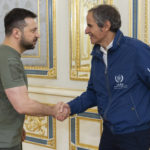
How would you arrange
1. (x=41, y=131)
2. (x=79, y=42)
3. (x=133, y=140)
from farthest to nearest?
(x=41, y=131), (x=79, y=42), (x=133, y=140)

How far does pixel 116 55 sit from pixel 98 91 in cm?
31

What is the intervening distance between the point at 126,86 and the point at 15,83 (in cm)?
74

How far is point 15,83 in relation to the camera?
176 cm

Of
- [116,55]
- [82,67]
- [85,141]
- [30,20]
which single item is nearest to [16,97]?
[30,20]

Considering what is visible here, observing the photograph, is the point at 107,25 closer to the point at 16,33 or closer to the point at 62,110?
the point at 16,33

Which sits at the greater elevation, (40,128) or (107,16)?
(107,16)

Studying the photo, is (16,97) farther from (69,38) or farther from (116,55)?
(69,38)

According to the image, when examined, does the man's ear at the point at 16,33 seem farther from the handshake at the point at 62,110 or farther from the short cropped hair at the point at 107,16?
the handshake at the point at 62,110

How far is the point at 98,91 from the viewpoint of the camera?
2053mm

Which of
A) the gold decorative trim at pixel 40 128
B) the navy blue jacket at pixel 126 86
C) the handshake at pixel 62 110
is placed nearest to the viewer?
the navy blue jacket at pixel 126 86

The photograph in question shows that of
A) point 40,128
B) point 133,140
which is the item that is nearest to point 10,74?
point 133,140

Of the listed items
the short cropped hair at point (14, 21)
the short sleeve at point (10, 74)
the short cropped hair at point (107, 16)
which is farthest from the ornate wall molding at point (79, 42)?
the short sleeve at point (10, 74)

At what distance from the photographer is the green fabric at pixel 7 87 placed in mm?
1763

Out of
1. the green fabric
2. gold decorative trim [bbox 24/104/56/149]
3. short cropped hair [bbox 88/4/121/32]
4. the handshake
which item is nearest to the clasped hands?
the handshake
